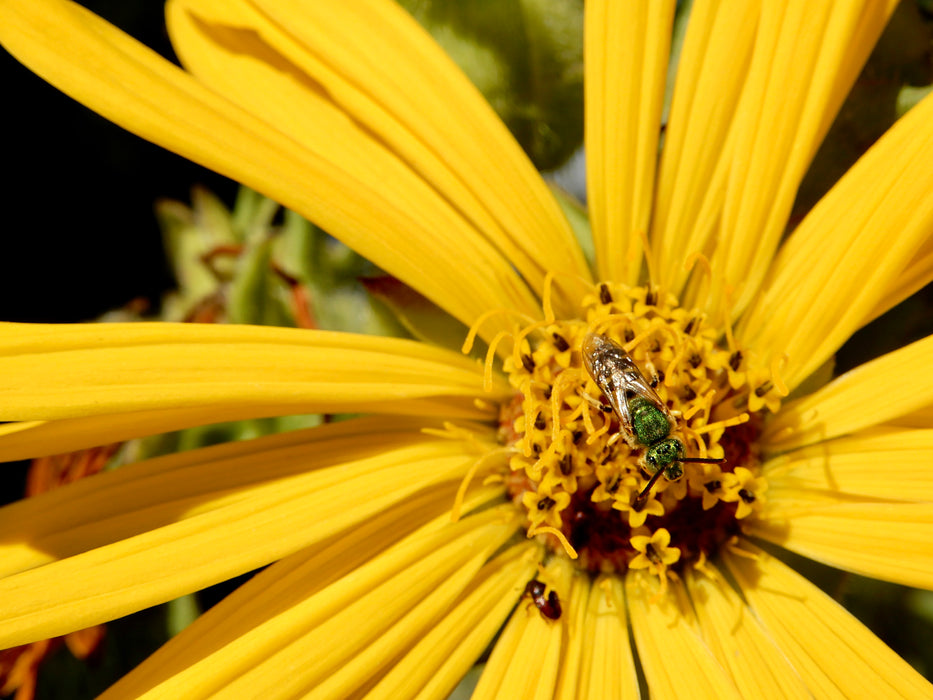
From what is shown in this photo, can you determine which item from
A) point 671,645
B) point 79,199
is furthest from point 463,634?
point 79,199

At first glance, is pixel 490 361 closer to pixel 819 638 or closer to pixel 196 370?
pixel 196 370

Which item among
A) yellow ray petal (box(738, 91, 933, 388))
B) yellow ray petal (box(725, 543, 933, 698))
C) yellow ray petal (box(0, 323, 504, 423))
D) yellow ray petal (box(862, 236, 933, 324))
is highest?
yellow ray petal (box(0, 323, 504, 423))

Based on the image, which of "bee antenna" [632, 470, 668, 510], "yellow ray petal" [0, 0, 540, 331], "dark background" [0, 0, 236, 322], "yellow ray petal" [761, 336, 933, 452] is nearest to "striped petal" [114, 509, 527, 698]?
"bee antenna" [632, 470, 668, 510]

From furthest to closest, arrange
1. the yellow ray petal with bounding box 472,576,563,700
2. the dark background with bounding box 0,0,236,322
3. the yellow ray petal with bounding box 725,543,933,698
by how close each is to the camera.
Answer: the dark background with bounding box 0,0,236,322 → the yellow ray petal with bounding box 472,576,563,700 → the yellow ray petal with bounding box 725,543,933,698

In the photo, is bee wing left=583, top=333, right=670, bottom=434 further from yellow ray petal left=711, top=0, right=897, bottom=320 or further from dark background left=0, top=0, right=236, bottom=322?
dark background left=0, top=0, right=236, bottom=322

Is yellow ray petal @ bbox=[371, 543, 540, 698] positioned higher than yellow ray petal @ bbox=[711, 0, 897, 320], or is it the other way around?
yellow ray petal @ bbox=[711, 0, 897, 320]

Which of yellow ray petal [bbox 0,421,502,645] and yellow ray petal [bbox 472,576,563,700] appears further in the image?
yellow ray petal [bbox 472,576,563,700]

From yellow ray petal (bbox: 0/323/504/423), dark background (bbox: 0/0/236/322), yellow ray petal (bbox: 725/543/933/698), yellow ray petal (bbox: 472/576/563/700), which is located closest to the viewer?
yellow ray petal (bbox: 0/323/504/423)

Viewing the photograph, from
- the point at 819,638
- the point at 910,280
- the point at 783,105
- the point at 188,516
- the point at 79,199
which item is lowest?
the point at 819,638
